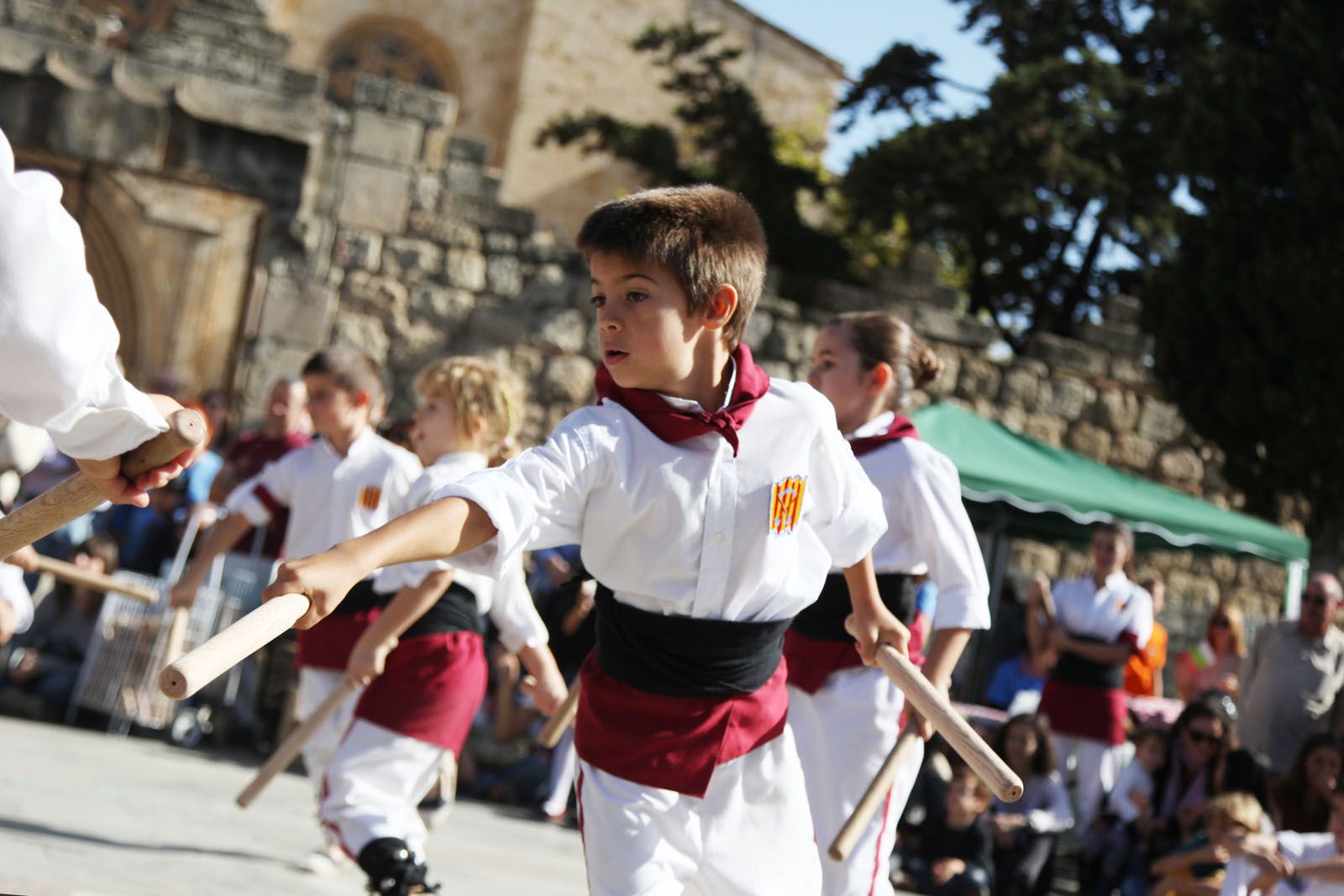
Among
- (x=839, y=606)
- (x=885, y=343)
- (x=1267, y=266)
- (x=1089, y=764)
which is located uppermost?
(x=1267, y=266)

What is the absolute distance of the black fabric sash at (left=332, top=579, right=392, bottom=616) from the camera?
18.1ft

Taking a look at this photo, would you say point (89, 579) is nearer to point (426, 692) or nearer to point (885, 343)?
point (426, 692)

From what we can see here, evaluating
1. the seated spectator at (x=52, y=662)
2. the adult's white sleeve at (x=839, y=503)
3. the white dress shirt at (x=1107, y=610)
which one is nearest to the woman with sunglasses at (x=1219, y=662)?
the white dress shirt at (x=1107, y=610)

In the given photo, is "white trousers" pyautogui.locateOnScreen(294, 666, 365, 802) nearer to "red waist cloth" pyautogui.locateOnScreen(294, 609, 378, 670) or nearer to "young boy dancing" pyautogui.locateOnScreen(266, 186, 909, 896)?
"red waist cloth" pyautogui.locateOnScreen(294, 609, 378, 670)

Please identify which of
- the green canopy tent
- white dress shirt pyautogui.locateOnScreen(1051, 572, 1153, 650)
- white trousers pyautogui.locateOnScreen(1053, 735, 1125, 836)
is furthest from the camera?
the green canopy tent

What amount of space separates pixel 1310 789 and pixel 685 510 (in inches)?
220

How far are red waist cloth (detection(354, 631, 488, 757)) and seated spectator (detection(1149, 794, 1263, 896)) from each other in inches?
134

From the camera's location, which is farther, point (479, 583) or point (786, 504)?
point (479, 583)

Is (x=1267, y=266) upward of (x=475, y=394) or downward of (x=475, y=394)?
upward

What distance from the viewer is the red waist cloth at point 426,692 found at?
16.5 ft

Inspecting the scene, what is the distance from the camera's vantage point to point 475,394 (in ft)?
17.4

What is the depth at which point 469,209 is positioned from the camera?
11688 mm

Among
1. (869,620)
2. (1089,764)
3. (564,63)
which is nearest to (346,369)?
(869,620)

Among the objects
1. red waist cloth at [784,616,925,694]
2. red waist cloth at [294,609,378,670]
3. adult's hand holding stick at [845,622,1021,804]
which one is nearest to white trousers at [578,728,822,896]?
adult's hand holding stick at [845,622,1021,804]
